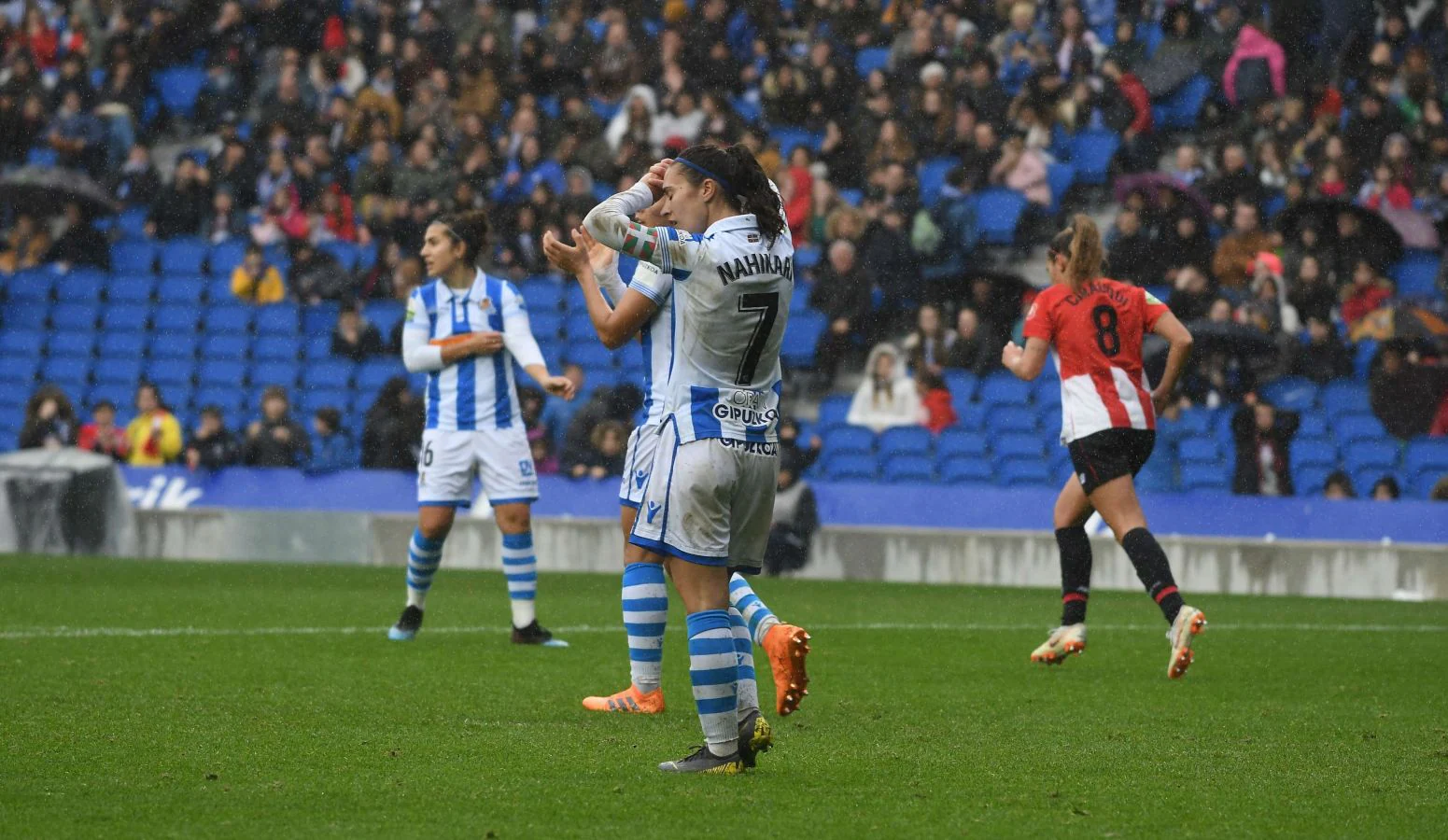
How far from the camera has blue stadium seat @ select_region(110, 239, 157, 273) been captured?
23.2 metres

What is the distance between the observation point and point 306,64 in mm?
24750

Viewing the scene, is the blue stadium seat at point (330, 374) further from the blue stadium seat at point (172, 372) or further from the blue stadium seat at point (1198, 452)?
the blue stadium seat at point (1198, 452)

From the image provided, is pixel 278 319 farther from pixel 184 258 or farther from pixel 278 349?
pixel 184 258

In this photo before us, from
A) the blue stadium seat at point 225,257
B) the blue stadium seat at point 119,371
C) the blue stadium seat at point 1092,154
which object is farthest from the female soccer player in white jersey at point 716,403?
the blue stadium seat at point 225,257

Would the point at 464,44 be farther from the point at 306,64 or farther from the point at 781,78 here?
the point at 781,78

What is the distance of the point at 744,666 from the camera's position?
6.30m

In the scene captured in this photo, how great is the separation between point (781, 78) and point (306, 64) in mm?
6822

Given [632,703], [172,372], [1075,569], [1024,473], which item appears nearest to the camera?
[632,703]

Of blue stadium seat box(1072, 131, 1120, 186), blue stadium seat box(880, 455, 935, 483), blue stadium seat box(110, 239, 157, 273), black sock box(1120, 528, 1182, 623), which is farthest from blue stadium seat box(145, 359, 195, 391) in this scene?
black sock box(1120, 528, 1182, 623)

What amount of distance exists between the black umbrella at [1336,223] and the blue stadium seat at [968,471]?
11.3 feet

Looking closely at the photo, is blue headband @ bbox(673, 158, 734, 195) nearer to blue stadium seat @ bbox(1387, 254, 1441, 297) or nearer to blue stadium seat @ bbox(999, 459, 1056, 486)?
blue stadium seat @ bbox(999, 459, 1056, 486)

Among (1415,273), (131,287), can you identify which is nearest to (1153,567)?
(1415,273)

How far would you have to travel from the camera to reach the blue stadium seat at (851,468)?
18047 millimetres

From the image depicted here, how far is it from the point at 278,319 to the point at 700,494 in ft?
55.5
